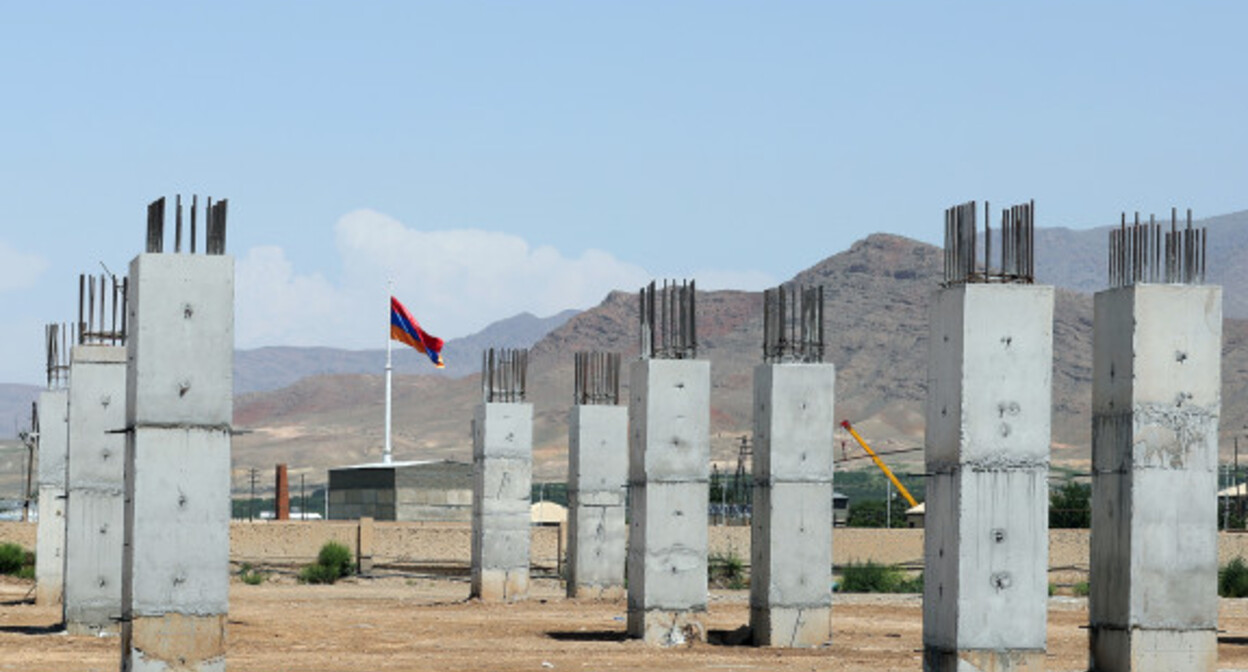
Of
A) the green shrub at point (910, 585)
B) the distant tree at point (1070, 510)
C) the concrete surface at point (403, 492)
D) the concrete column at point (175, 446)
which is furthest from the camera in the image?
the concrete surface at point (403, 492)

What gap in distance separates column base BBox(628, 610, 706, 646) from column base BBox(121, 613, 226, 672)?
26.3 ft

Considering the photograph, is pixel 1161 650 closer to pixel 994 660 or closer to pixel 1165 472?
pixel 1165 472

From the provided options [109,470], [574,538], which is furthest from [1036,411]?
[574,538]

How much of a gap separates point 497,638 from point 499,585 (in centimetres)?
984

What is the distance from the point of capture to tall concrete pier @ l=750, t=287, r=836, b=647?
78.5 ft

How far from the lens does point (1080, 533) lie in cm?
4656

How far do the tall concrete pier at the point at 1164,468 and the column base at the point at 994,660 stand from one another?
4.55ft

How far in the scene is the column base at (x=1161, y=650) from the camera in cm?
1814

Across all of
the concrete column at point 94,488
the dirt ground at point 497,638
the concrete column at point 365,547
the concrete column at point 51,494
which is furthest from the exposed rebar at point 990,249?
the concrete column at point 365,547

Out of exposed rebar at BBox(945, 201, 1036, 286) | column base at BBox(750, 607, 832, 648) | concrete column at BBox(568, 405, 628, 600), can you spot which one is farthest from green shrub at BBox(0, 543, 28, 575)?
exposed rebar at BBox(945, 201, 1036, 286)

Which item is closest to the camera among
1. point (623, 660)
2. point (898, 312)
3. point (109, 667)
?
point (109, 667)

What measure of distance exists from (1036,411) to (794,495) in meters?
7.08

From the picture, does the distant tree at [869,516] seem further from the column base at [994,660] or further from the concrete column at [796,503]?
the column base at [994,660]

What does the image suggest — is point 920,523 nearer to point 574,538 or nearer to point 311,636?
point 574,538
